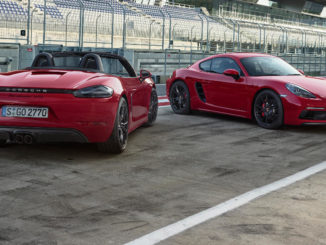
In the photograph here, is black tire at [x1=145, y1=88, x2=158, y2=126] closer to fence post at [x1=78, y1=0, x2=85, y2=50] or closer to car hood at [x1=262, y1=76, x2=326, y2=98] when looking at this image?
car hood at [x1=262, y1=76, x2=326, y2=98]

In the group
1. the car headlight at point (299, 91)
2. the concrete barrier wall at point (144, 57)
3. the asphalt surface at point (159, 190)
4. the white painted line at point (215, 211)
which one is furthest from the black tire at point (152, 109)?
the concrete barrier wall at point (144, 57)

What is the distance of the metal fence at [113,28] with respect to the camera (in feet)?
56.7

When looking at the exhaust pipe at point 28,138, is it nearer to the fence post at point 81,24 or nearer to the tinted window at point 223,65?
the tinted window at point 223,65

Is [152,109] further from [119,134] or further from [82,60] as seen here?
[119,134]

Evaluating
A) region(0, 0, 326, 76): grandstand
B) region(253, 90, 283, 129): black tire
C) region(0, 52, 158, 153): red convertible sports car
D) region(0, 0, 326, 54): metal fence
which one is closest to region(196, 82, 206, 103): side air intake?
region(253, 90, 283, 129): black tire

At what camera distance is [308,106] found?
7910mm

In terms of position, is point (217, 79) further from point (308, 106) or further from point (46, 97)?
point (46, 97)

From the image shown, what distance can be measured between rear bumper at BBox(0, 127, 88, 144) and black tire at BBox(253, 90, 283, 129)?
3789 mm

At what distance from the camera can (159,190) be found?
4453 millimetres

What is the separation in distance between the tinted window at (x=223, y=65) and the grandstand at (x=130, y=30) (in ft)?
25.1

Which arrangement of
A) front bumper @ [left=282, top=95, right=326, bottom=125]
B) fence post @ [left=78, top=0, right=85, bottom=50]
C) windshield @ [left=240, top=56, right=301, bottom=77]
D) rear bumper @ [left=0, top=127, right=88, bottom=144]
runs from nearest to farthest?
1. rear bumper @ [left=0, top=127, right=88, bottom=144]
2. front bumper @ [left=282, top=95, right=326, bottom=125]
3. windshield @ [left=240, top=56, right=301, bottom=77]
4. fence post @ [left=78, top=0, right=85, bottom=50]

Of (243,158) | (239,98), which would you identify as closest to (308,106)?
(239,98)

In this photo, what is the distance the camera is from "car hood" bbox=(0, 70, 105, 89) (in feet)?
17.9

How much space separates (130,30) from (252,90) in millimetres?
12060
